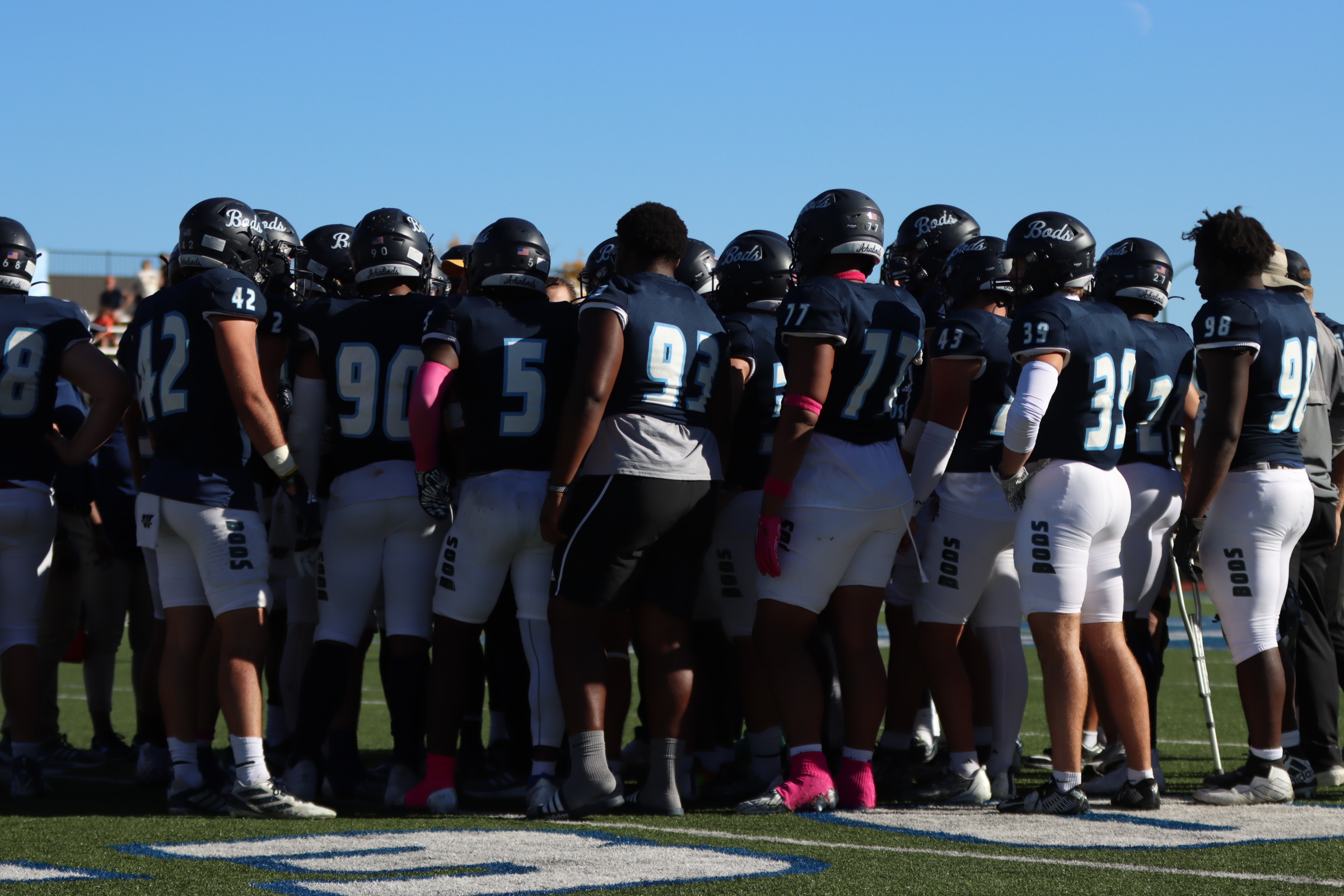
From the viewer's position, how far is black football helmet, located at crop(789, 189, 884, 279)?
18.5ft

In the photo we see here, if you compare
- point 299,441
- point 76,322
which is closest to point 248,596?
point 299,441

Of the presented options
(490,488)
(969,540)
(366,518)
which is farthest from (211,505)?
(969,540)

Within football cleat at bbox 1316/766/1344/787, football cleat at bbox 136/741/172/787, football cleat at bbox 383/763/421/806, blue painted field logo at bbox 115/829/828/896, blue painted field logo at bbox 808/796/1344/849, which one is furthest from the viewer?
football cleat at bbox 136/741/172/787

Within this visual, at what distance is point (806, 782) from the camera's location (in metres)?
5.32

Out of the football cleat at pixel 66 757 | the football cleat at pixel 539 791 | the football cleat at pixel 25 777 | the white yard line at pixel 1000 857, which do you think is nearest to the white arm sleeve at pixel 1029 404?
the white yard line at pixel 1000 857

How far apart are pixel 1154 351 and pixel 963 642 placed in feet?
5.33

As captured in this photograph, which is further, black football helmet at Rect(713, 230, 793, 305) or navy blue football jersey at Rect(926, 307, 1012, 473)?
black football helmet at Rect(713, 230, 793, 305)

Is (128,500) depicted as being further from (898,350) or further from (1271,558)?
(1271,558)

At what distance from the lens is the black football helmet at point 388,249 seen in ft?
19.5

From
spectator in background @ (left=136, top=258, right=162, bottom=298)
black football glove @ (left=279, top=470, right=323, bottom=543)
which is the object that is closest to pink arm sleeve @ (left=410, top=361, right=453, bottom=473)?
black football glove @ (left=279, top=470, right=323, bottom=543)

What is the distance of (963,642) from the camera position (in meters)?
6.52

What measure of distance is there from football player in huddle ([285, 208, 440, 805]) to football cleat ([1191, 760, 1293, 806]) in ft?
10.1

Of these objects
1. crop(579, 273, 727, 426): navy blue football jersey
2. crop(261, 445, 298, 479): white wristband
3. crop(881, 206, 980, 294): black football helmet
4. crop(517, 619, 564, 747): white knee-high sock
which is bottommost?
crop(517, 619, 564, 747): white knee-high sock

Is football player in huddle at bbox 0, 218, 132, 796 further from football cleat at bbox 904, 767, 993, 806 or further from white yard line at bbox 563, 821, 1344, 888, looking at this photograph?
football cleat at bbox 904, 767, 993, 806
